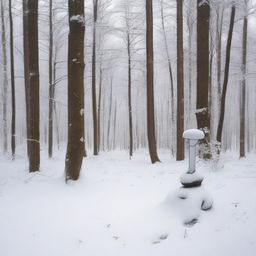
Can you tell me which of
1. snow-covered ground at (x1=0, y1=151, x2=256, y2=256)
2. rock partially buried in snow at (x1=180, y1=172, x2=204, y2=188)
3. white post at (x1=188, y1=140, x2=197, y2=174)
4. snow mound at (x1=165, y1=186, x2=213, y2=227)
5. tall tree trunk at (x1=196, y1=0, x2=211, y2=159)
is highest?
tall tree trunk at (x1=196, y1=0, x2=211, y2=159)

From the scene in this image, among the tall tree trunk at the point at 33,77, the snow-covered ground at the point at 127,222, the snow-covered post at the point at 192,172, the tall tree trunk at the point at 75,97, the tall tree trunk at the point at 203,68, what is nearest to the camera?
the snow-covered ground at the point at 127,222

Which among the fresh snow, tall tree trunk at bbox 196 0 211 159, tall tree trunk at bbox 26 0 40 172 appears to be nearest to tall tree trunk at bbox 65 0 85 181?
tall tree trunk at bbox 26 0 40 172

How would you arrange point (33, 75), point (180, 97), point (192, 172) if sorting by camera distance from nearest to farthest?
point (192, 172), point (33, 75), point (180, 97)

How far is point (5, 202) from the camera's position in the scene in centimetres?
512

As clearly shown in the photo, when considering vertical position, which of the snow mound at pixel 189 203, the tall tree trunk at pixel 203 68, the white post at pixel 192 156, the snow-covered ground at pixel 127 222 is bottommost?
the snow-covered ground at pixel 127 222

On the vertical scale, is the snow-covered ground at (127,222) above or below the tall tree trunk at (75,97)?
below

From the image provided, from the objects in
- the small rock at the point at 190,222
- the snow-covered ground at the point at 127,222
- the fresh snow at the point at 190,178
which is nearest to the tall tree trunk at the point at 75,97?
the snow-covered ground at the point at 127,222

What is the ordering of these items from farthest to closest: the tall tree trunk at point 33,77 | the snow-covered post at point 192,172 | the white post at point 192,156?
1. the tall tree trunk at point 33,77
2. the white post at point 192,156
3. the snow-covered post at point 192,172

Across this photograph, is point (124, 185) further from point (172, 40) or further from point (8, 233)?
point (172, 40)

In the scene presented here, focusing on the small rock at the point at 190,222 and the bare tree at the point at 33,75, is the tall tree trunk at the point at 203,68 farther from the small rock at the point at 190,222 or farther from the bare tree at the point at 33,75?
the bare tree at the point at 33,75

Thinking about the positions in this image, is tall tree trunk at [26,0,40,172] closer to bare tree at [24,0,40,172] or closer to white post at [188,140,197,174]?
bare tree at [24,0,40,172]

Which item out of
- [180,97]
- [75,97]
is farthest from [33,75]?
[180,97]

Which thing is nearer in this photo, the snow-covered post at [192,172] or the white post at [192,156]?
the snow-covered post at [192,172]

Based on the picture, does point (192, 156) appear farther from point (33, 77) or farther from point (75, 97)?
point (33, 77)
